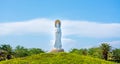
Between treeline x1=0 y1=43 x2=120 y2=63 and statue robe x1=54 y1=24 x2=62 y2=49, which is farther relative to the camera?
treeline x1=0 y1=43 x2=120 y2=63

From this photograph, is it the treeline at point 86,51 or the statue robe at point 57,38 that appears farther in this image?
the treeline at point 86,51

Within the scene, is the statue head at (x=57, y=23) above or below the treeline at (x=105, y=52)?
above

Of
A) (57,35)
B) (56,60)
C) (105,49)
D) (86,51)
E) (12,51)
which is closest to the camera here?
(56,60)

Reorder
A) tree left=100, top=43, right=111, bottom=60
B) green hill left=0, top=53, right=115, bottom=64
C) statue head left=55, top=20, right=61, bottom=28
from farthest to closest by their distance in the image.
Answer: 1. tree left=100, top=43, right=111, bottom=60
2. statue head left=55, top=20, right=61, bottom=28
3. green hill left=0, top=53, right=115, bottom=64

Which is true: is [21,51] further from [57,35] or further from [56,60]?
[56,60]

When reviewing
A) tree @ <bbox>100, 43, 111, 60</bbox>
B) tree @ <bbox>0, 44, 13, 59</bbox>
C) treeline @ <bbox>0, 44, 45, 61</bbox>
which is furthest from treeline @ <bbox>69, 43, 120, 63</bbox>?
tree @ <bbox>0, 44, 13, 59</bbox>

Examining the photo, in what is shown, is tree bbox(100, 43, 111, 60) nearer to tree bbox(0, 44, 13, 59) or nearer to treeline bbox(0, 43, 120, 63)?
treeline bbox(0, 43, 120, 63)

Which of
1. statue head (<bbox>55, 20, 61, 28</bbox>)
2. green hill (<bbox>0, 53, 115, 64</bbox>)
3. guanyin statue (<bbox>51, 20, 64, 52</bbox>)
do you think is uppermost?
statue head (<bbox>55, 20, 61, 28</bbox>)

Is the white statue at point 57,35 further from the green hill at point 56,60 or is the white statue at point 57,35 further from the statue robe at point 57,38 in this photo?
the green hill at point 56,60

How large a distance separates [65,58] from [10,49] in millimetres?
29250

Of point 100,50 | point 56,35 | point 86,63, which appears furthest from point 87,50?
point 86,63

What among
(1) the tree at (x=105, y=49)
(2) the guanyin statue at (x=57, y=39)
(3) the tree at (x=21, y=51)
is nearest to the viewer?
(2) the guanyin statue at (x=57, y=39)

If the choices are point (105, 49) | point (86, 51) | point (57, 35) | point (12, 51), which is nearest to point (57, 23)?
point (57, 35)

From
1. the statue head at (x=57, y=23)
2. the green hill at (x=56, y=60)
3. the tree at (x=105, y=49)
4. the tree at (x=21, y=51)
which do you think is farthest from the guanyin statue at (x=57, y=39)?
the tree at (x=21, y=51)
